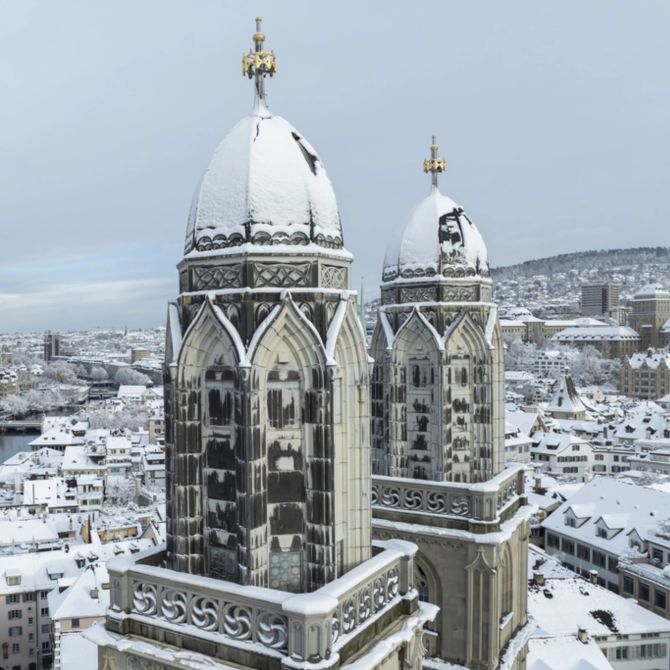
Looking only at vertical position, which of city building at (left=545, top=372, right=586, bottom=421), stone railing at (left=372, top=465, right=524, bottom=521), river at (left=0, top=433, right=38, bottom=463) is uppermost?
stone railing at (left=372, top=465, right=524, bottom=521)

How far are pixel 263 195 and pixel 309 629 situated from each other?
6.22 meters

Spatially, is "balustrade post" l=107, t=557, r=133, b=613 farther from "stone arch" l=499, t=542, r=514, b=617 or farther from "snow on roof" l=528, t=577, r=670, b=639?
"snow on roof" l=528, t=577, r=670, b=639

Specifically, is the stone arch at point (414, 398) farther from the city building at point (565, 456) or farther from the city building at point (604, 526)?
the city building at point (565, 456)

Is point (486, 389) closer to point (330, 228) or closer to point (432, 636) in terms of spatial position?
point (432, 636)

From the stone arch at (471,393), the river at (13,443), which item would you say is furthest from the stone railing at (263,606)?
the river at (13,443)

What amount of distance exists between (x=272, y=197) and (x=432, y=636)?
42.0 feet

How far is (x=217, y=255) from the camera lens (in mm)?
10258

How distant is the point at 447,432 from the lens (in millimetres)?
17984

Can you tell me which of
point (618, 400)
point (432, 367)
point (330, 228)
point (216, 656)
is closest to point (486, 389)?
point (432, 367)

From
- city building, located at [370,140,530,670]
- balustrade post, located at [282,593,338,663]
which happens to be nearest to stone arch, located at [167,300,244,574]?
balustrade post, located at [282,593,338,663]

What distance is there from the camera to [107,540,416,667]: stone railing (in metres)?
8.61

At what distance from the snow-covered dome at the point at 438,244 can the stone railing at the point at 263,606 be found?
9424 mm

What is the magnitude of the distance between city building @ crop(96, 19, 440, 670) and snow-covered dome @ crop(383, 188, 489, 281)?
26.7 feet

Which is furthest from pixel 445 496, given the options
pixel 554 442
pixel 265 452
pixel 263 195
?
pixel 554 442
